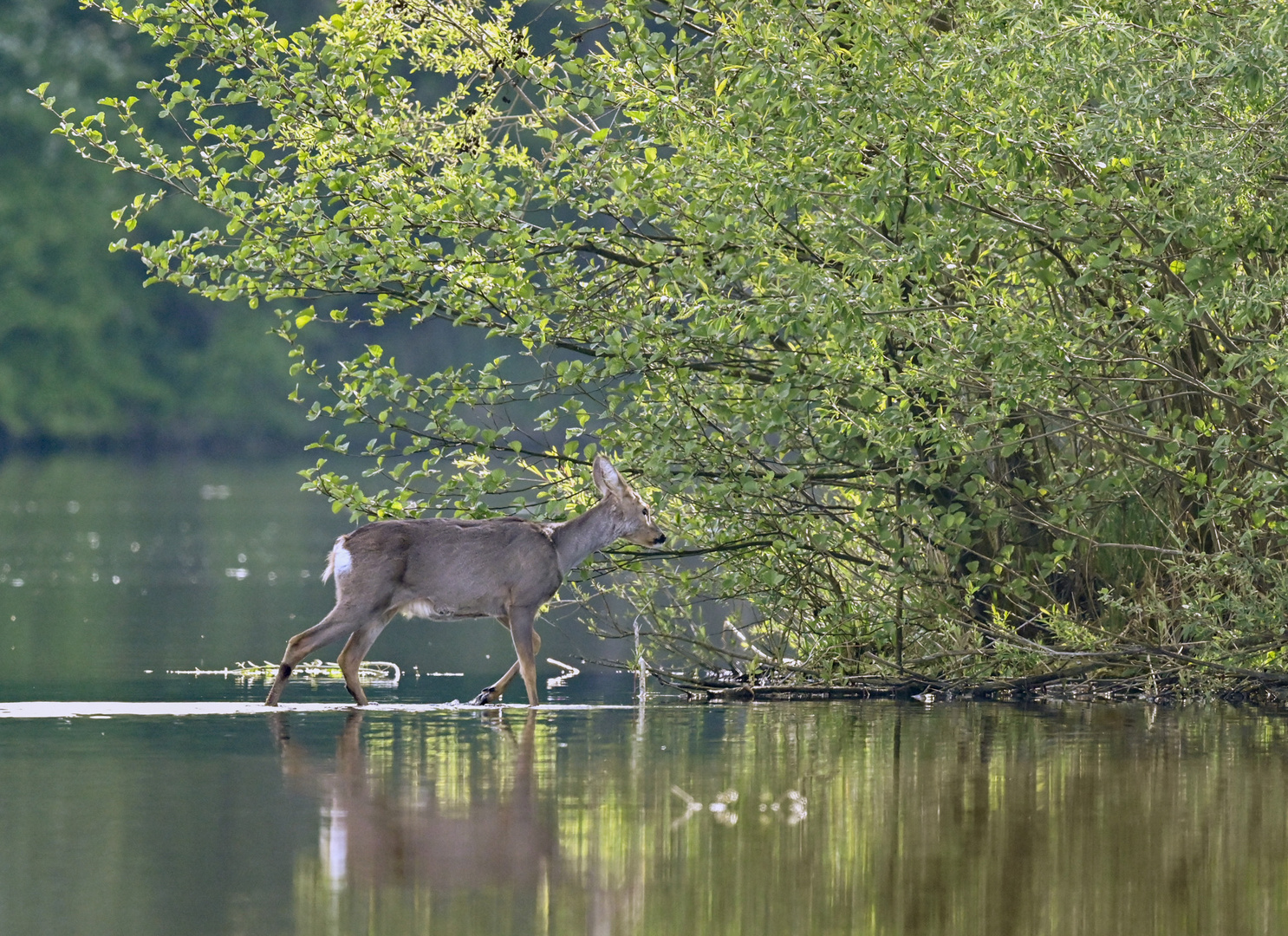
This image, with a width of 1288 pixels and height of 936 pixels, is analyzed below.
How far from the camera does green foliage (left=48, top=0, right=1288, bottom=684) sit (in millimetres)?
→ 10891

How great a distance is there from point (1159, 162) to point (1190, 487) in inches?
89.1

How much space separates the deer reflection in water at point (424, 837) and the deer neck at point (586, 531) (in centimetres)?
353

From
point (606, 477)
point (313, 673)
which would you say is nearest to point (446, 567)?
point (606, 477)

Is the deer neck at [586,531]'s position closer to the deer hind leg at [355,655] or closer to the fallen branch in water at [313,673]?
the deer hind leg at [355,655]

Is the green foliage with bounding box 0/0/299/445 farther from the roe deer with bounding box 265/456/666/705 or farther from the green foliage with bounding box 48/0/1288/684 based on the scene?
the roe deer with bounding box 265/456/666/705

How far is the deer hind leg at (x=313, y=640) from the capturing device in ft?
42.6

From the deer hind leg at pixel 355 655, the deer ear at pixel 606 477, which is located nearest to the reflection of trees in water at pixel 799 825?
the deer hind leg at pixel 355 655

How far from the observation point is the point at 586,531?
1390 centimetres

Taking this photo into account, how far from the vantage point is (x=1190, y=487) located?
12.1 metres

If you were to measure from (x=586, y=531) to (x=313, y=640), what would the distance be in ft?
6.29

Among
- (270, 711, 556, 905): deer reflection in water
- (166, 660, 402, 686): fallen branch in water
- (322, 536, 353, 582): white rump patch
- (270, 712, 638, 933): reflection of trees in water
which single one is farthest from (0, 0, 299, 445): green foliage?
(270, 711, 556, 905): deer reflection in water

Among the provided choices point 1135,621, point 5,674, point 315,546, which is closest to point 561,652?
point 5,674

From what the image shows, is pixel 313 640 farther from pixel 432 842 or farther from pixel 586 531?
pixel 432 842

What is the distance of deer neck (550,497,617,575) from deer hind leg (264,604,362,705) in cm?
145
